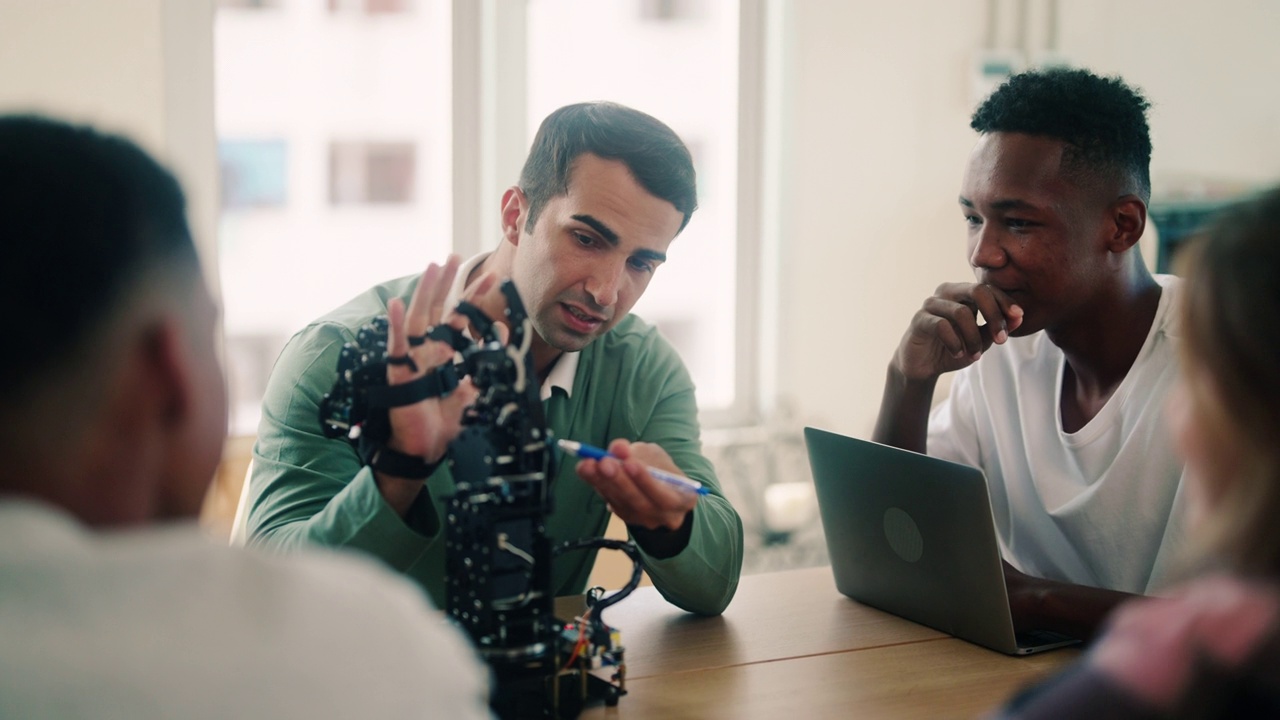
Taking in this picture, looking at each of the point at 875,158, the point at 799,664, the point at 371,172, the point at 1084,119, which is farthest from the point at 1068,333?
the point at 371,172

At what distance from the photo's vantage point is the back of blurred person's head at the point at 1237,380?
740 millimetres

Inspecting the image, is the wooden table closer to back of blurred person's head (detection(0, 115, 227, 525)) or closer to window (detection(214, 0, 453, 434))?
back of blurred person's head (detection(0, 115, 227, 525))

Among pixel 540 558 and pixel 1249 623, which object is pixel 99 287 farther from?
pixel 1249 623

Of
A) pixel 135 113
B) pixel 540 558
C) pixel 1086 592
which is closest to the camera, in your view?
pixel 540 558

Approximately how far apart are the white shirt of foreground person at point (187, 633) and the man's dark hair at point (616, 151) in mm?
1162

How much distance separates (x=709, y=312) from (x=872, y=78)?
0.93 meters

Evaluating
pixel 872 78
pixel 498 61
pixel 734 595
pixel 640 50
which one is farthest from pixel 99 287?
pixel 872 78

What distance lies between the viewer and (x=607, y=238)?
179 centimetres

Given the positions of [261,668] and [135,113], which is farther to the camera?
[135,113]

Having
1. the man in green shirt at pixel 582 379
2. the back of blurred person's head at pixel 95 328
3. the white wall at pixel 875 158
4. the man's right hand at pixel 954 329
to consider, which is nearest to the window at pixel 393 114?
the white wall at pixel 875 158

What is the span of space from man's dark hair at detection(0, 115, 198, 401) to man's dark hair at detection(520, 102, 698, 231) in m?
1.10

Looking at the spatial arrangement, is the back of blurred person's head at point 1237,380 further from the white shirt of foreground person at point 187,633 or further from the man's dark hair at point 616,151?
the man's dark hair at point 616,151

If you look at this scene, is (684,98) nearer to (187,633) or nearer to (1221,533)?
(1221,533)

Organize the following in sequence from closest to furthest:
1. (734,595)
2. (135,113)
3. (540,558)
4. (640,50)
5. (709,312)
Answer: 1. (540,558)
2. (734,595)
3. (135,113)
4. (640,50)
5. (709,312)
